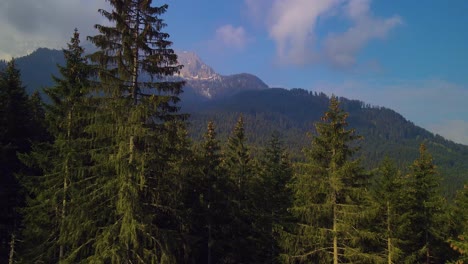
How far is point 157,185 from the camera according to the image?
48.6 ft

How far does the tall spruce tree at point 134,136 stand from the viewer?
45.0 ft

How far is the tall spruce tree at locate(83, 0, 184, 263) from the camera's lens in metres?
13.7

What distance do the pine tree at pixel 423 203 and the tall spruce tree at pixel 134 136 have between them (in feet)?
64.1

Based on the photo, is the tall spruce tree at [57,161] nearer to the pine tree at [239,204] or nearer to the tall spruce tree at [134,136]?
the tall spruce tree at [134,136]

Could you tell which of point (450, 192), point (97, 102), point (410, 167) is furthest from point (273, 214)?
point (450, 192)

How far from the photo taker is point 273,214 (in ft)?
99.1

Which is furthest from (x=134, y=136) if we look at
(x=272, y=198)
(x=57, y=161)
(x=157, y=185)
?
(x=272, y=198)

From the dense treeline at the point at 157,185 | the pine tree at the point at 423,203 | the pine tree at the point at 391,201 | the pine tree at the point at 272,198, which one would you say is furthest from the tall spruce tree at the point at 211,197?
→ the pine tree at the point at 423,203

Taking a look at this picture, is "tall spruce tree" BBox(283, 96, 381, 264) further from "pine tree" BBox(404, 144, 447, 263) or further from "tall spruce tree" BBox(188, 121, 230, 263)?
"pine tree" BBox(404, 144, 447, 263)

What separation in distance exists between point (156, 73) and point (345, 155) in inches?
425

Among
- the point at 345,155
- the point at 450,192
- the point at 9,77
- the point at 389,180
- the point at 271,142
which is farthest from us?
the point at 450,192

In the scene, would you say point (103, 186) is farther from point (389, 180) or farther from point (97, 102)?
point (389, 180)

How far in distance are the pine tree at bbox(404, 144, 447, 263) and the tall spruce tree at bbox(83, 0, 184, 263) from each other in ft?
64.1

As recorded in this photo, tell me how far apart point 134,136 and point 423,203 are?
21.9 meters
